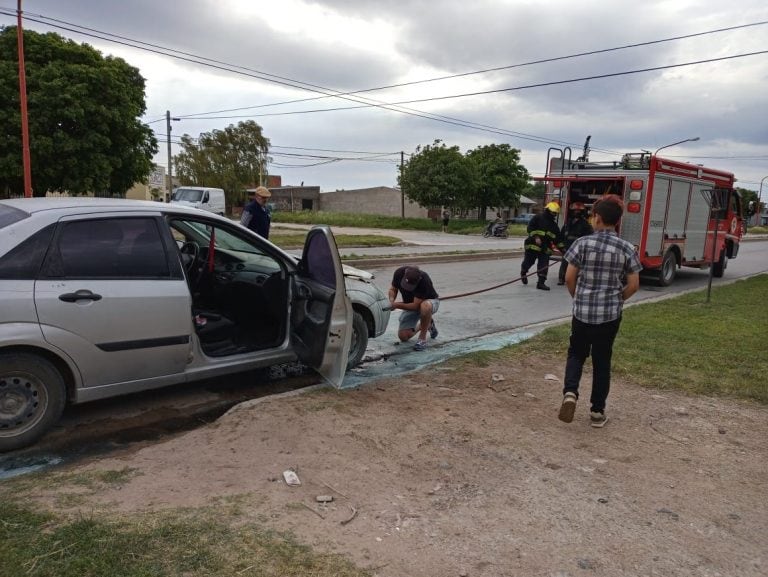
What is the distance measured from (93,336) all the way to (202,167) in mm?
52472

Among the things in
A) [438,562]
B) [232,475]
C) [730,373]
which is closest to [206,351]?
[232,475]

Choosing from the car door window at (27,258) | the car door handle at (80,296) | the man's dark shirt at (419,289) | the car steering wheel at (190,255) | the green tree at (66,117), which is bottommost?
the man's dark shirt at (419,289)

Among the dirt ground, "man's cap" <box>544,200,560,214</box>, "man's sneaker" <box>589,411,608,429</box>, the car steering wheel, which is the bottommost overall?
the dirt ground

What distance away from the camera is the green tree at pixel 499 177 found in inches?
1850

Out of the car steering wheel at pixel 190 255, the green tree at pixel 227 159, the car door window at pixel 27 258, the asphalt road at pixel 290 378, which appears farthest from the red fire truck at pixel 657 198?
the green tree at pixel 227 159

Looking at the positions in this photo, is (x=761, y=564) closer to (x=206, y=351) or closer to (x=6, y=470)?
(x=206, y=351)

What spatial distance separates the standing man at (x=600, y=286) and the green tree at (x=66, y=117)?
77.5 ft

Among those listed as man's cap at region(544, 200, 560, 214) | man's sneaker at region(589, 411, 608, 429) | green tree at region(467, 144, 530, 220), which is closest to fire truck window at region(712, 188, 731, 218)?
man's cap at region(544, 200, 560, 214)

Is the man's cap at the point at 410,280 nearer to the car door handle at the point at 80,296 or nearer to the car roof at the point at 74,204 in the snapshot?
the car roof at the point at 74,204

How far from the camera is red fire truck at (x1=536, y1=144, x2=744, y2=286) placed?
11.6 meters

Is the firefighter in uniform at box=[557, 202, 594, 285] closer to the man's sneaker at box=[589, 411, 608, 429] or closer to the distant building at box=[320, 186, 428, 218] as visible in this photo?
the man's sneaker at box=[589, 411, 608, 429]

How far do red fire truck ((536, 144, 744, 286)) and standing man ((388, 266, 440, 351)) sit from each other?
6.82 m

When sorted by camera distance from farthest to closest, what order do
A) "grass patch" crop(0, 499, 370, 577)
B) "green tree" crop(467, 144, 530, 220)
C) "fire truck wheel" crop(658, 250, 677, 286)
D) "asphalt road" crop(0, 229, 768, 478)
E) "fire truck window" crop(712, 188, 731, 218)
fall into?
"green tree" crop(467, 144, 530, 220) < "fire truck window" crop(712, 188, 731, 218) < "fire truck wheel" crop(658, 250, 677, 286) < "asphalt road" crop(0, 229, 768, 478) < "grass patch" crop(0, 499, 370, 577)

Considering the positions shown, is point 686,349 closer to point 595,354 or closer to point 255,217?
point 595,354
